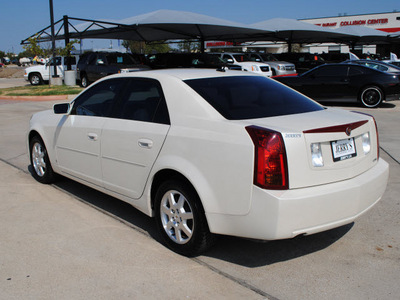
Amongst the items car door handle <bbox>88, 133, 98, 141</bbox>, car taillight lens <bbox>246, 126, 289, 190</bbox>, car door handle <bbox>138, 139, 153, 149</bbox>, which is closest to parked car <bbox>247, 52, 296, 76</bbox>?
car door handle <bbox>88, 133, 98, 141</bbox>

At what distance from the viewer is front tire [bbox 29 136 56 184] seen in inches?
221

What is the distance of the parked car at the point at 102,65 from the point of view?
766 inches

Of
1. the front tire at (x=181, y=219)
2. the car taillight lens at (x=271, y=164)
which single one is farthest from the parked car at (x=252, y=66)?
the car taillight lens at (x=271, y=164)

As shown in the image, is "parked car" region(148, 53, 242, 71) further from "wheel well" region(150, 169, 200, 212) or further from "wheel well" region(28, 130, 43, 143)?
"wheel well" region(150, 169, 200, 212)

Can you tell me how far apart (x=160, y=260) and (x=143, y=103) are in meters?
1.46

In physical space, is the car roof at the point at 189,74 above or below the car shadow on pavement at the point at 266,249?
above

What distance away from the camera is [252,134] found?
313 centimetres

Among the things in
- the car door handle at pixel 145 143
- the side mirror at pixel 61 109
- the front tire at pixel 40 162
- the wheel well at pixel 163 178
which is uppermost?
the side mirror at pixel 61 109

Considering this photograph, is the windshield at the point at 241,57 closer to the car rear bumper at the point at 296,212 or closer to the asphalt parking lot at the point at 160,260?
the asphalt parking lot at the point at 160,260

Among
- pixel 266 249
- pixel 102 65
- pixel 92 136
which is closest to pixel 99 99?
pixel 92 136

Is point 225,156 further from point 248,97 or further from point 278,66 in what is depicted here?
point 278,66

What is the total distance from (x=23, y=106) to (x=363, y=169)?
44.2ft

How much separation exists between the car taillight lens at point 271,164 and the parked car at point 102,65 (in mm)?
16497

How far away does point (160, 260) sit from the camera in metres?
3.63
